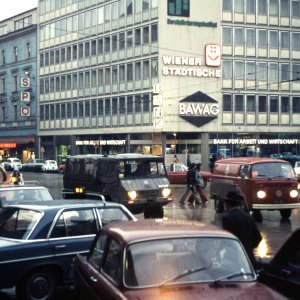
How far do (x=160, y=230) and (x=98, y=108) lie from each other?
58.6 m

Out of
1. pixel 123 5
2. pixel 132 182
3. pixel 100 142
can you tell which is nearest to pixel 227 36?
pixel 123 5

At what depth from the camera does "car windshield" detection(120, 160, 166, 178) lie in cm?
1995

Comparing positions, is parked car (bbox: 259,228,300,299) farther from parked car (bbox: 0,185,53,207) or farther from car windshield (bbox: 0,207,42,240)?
parked car (bbox: 0,185,53,207)

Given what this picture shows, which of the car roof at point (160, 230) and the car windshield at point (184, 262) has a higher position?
the car roof at point (160, 230)

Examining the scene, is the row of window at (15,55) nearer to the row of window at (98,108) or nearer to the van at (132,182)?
the row of window at (98,108)

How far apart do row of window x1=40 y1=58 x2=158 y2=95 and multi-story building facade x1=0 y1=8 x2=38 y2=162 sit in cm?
277

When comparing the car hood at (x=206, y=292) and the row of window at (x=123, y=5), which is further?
the row of window at (x=123, y=5)

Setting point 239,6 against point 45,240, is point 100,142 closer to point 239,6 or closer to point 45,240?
point 239,6

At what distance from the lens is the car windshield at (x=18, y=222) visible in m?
9.11

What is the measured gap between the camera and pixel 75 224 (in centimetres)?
942

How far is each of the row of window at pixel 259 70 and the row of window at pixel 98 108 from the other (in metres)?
8.21

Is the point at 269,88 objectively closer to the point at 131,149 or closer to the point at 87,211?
the point at 131,149

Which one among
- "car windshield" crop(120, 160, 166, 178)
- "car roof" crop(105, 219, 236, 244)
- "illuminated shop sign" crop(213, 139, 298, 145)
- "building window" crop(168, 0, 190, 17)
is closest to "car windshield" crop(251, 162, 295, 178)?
"car windshield" crop(120, 160, 166, 178)

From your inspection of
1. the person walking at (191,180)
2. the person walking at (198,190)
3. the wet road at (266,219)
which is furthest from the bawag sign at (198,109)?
the person walking at (191,180)
